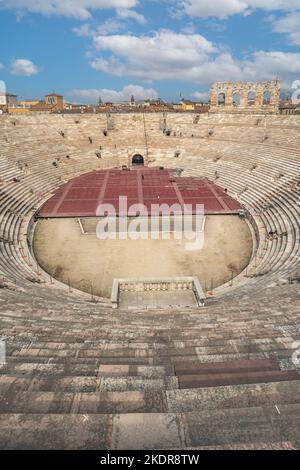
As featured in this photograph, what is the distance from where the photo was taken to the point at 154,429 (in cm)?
483

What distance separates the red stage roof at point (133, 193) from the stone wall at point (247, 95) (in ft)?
61.4

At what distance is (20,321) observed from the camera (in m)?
10.9

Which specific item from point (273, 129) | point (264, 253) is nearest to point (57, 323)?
point (264, 253)

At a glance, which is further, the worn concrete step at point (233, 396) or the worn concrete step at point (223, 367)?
the worn concrete step at point (223, 367)

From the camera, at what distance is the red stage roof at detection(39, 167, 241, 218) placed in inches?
1296

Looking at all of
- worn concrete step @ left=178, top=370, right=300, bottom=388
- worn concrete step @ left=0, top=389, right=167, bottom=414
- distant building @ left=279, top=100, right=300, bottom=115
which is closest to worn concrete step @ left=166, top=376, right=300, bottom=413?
worn concrete step @ left=0, top=389, right=167, bottom=414

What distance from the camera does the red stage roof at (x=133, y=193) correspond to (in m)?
32.9

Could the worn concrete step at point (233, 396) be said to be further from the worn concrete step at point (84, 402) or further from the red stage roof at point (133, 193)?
the red stage roof at point (133, 193)

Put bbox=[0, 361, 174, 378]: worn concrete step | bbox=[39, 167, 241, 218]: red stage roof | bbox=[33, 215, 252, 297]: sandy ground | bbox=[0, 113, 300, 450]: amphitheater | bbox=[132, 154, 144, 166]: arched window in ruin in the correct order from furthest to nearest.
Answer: bbox=[132, 154, 144, 166]: arched window in ruin < bbox=[39, 167, 241, 218]: red stage roof < bbox=[33, 215, 252, 297]: sandy ground < bbox=[0, 361, 174, 378]: worn concrete step < bbox=[0, 113, 300, 450]: amphitheater

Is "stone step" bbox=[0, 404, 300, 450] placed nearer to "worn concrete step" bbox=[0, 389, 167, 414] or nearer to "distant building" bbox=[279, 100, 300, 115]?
"worn concrete step" bbox=[0, 389, 167, 414]

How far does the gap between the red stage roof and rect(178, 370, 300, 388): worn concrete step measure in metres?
25.8

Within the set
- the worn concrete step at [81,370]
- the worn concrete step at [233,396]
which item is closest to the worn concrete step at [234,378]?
the worn concrete step at [233,396]

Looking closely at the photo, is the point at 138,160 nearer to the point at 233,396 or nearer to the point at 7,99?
the point at 233,396

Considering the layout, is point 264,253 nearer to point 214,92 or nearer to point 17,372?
point 17,372
